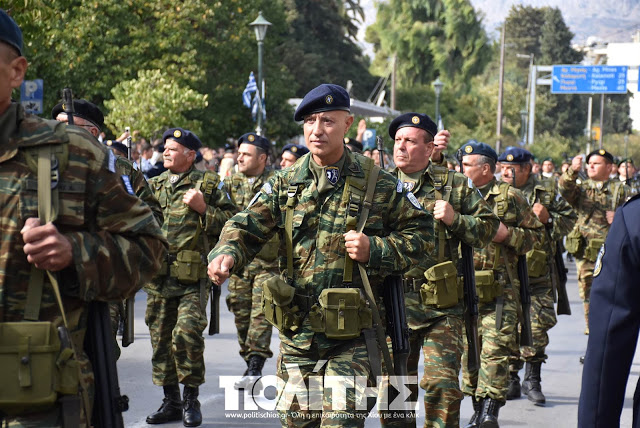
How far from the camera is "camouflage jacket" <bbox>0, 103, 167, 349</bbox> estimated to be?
10.5 ft

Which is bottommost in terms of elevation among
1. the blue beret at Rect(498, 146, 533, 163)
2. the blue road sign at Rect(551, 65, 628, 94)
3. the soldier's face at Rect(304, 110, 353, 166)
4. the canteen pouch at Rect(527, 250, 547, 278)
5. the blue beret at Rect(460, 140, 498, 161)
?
the canteen pouch at Rect(527, 250, 547, 278)

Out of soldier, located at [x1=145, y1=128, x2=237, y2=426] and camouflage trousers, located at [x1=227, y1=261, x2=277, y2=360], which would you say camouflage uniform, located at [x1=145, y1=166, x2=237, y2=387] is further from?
camouflage trousers, located at [x1=227, y1=261, x2=277, y2=360]

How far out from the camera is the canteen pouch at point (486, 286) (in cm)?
786

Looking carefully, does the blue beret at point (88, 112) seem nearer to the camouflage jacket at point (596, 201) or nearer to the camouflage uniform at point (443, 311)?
the camouflage uniform at point (443, 311)

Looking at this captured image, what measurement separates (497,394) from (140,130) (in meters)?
15.7

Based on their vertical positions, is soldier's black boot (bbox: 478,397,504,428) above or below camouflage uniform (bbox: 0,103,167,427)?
below

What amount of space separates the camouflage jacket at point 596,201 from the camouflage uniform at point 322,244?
25.7ft

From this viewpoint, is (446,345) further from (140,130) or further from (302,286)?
(140,130)

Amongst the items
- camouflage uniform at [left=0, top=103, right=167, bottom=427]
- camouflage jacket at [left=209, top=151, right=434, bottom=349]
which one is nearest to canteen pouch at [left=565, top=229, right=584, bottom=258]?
camouflage jacket at [left=209, top=151, right=434, bottom=349]

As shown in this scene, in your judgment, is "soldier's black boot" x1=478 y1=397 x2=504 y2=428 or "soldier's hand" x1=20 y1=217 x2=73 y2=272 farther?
"soldier's black boot" x1=478 y1=397 x2=504 y2=428

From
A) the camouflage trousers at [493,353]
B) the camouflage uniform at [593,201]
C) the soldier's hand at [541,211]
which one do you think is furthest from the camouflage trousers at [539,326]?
the camouflage uniform at [593,201]

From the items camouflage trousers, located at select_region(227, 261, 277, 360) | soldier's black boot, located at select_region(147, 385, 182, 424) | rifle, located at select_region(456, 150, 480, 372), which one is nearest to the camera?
rifle, located at select_region(456, 150, 480, 372)

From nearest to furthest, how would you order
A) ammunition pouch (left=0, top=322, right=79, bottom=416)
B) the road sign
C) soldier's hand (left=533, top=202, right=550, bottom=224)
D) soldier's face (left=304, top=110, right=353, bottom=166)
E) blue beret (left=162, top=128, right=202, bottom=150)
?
1. ammunition pouch (left=0, top=322, right=79, bottom=416)
2. soldier's face (left=304, top=110, right=353, bottom=166)
3. blue beret (left=162, top=128, right=202, bottom=150)
4. soldier's hand (left=533, top=202, right=550, bottom=224)
5. the road sign

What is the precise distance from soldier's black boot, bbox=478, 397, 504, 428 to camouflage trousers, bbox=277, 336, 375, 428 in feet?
9.20
